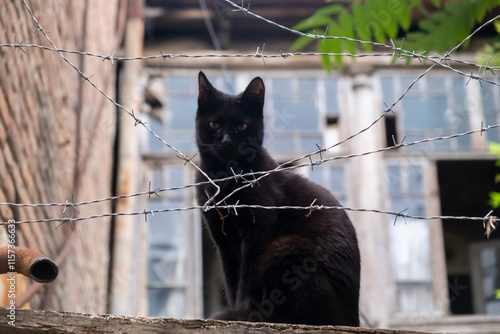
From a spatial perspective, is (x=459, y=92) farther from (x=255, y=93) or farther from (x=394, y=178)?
(x=255, y=93)

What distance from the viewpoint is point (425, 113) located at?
7980 mm

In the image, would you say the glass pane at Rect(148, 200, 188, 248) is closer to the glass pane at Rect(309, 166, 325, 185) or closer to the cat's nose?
the glass pane at Rect(309, 166, 325, 185)

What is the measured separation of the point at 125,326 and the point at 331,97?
634 cm

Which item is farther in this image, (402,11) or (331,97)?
(331,97)

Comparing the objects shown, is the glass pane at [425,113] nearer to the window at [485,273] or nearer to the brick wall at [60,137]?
the brick wall at [60,137]

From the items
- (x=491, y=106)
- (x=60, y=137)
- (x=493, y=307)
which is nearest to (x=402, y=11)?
(x=60, y=137)

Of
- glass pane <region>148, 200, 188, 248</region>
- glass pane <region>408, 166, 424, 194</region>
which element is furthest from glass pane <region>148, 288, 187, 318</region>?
glass pane <region>408, 166, 424, 194</region>

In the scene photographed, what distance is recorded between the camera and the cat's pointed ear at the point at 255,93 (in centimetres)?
341

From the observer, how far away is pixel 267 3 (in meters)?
7.70

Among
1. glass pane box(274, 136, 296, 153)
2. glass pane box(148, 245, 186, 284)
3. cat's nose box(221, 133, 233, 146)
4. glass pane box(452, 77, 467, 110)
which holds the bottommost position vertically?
glass pane box(148, 245, 186, 284)

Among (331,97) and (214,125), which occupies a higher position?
(331,97)

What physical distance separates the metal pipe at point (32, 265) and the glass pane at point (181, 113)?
19.0 ft

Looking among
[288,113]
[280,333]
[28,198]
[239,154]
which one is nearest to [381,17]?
[280,333]

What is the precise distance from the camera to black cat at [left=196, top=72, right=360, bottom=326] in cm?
263
